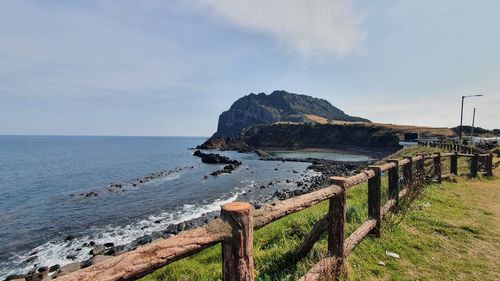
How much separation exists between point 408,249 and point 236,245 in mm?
5149

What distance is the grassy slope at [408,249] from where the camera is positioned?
5.48 m

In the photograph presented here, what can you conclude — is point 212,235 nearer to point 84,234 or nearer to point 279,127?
Answer: point 84,234

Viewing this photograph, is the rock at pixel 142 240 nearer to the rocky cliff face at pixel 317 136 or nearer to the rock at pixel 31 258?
the rock at pixel 31 258

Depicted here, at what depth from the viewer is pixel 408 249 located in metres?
6.49

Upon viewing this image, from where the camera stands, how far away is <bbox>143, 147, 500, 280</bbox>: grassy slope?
5477 millimetres

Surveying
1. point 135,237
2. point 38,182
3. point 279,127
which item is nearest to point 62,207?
point 135,237

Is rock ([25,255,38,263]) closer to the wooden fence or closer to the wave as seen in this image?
the wave

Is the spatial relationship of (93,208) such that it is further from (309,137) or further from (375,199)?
(309,137)

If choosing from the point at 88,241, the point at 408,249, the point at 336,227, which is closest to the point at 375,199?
the point at 408,249

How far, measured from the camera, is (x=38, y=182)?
4638 centimetres

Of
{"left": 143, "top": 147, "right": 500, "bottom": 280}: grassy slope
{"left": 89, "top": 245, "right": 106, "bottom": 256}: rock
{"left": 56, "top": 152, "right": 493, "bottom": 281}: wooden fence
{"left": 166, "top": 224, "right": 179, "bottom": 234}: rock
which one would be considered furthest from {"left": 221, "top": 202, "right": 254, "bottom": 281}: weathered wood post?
{"left": 166, "top": 224, "right": 179, "bottom": 234}: rock

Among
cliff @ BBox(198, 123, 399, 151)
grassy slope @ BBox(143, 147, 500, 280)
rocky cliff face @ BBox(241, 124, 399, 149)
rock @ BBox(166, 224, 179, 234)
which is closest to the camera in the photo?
grassy slope @ BBox(143, 147, 500, 280)

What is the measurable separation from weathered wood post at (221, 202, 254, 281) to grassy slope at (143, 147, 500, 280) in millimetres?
1704

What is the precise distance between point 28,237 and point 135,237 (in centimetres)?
772
